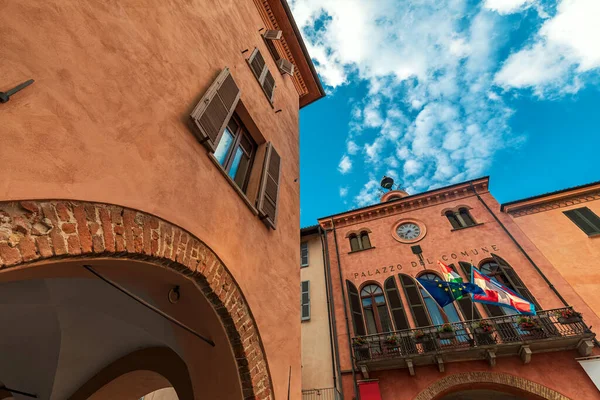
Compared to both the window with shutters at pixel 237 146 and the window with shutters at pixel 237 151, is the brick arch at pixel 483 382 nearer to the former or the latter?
the window with shutters at pixel 237 146

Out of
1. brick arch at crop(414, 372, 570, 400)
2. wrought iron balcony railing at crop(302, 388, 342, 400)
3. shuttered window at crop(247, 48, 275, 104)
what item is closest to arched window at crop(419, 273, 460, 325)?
brick arch at crop(414, 372, 570, 400)

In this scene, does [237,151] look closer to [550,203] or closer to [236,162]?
[236,162]

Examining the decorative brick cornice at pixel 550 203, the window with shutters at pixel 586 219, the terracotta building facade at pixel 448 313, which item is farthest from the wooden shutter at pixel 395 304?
the window with shutters at pixel 586 219

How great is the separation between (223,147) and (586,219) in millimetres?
14177

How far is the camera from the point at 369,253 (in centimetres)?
1380

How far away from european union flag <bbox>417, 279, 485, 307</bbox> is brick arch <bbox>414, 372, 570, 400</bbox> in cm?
240

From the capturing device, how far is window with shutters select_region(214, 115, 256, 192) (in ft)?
15.9

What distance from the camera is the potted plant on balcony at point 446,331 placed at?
9805 mm

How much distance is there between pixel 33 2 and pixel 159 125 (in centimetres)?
119

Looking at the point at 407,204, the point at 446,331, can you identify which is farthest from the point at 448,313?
the point at 407,204

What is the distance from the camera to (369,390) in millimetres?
9445

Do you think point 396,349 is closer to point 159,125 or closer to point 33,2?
point 159,125

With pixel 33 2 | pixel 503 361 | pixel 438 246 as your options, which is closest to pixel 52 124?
pixel 33 2

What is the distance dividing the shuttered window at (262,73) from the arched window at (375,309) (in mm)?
9133
